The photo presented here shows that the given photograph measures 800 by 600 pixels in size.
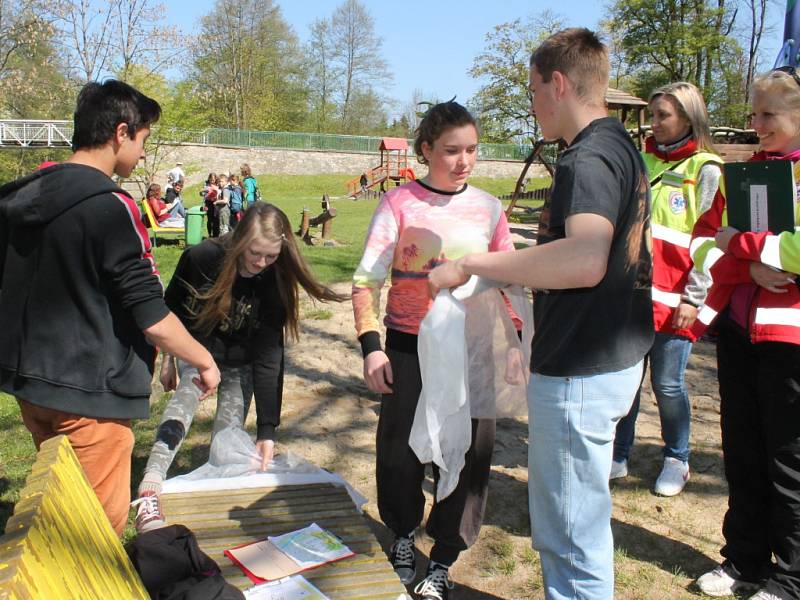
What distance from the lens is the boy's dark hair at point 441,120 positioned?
8.39 ft

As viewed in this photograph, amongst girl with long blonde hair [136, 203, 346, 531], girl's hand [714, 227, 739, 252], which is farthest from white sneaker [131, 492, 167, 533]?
girl's hand [714, 227, 739, 252]

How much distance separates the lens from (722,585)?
2.77m

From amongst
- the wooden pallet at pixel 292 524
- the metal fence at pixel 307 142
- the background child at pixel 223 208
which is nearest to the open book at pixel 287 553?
the wooden pallet at pixel 292 524

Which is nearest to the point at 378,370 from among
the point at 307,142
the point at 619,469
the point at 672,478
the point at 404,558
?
the point at 404,558

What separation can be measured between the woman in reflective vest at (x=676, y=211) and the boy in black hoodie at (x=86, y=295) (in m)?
2.30

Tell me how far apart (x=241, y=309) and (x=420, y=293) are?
1.11 meters

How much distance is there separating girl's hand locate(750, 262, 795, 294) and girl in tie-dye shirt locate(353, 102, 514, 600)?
93 cm

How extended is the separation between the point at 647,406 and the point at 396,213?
317cm

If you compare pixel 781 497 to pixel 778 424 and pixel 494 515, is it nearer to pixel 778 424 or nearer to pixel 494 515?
pixel 778 424

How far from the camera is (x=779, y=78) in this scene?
2484mm

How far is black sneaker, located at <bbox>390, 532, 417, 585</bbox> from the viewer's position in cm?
280

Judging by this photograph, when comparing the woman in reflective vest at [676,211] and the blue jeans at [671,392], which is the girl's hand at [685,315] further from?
the blue jeans at [671,392]

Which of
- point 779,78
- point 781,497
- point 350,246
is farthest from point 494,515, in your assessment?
point 350,246

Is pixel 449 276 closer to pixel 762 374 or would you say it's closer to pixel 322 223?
pixel 762 374
